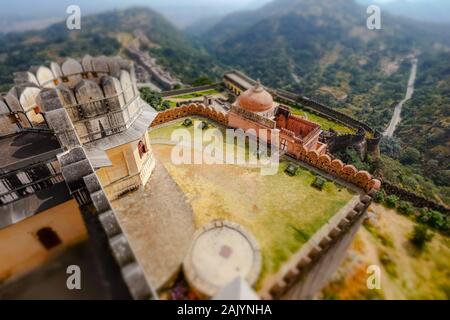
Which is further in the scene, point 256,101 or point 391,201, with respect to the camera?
point 256,101

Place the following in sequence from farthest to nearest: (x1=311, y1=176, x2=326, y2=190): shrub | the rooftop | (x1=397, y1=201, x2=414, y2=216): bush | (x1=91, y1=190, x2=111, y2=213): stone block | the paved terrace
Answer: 1. (x1=397, y1=201, x2=414, y2=216): bush
2. (x1=311, y1=176, x2=326, y2=190): shrub
3. the paved terrace
4. the rooftop
5. (x1=91, y1=190, x2=111, y2=213): stone block

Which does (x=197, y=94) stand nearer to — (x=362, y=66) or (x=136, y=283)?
(x=136, y=283)

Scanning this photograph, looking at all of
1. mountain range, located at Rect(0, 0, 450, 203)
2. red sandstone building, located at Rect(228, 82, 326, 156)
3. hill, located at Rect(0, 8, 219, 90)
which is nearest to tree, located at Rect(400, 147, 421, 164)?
mountain range, located at Rect(0, 0, 450, 203)

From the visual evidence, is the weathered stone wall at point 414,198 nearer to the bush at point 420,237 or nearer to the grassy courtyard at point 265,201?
the bush at point 420,237

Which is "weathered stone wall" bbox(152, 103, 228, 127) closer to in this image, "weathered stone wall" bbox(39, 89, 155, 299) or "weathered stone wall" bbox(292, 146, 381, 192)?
"weathered stone wall" bbox(292, 146, 381, 192)

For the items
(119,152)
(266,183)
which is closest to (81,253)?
(119,152)

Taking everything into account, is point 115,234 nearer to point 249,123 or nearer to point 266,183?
point 266,183

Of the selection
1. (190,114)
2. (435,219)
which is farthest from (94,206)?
(435,219)

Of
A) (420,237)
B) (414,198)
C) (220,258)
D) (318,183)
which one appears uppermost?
(220,258)
